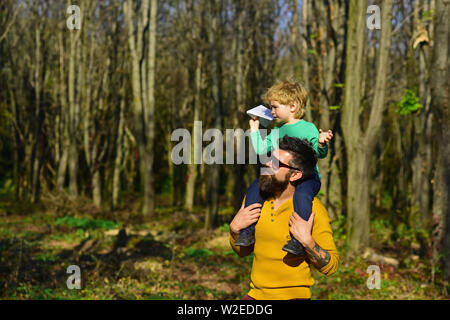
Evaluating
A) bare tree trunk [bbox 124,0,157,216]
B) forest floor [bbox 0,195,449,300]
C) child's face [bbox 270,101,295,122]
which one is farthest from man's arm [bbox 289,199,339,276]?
bare tree trunk [bbox 124,0,157,216]

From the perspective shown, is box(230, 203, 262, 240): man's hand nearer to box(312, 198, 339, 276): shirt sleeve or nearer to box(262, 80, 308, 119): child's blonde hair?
box(312, 198, 339, 276): shirt sleeve

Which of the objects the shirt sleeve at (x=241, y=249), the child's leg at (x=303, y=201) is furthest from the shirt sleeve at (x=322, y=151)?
the shirt sleeve at (x=241, y=249)

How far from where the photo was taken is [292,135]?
2.49 metres

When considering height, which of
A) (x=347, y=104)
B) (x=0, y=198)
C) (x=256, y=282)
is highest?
(x=347, y=104)

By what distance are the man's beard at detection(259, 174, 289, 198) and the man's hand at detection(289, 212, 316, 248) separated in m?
0.15

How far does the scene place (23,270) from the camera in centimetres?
896

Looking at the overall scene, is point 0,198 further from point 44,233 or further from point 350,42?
point 350,42

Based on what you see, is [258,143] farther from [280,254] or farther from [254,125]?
[280,254]

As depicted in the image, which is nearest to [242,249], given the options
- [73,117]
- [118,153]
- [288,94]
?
[288,94]

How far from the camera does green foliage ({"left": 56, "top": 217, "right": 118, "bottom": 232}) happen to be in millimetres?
14727

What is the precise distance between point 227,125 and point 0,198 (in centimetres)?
1087

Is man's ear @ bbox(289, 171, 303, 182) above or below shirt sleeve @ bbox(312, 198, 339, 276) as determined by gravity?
above

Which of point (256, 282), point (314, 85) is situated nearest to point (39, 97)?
point (314, 85)

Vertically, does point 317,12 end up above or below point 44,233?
above
